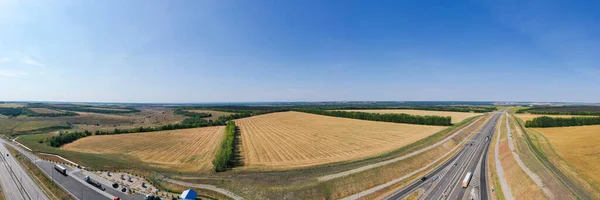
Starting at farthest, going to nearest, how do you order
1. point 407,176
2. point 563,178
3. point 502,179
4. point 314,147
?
point 314,147 → point 407,176 → point 502,179 → point 563,178

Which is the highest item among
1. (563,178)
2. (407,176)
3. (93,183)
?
(563,178)

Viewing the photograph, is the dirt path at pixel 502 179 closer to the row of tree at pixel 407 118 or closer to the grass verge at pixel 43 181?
the row of tree at pixel 407 118

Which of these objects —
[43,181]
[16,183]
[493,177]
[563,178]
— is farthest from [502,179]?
[16,183]

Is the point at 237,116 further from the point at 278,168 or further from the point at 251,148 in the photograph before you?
the point at 278,168

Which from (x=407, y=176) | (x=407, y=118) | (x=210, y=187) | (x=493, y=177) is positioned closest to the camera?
(x=210, y=187)

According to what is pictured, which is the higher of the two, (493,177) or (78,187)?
(493,177)

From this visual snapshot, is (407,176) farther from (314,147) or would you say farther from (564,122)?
(564,122)
